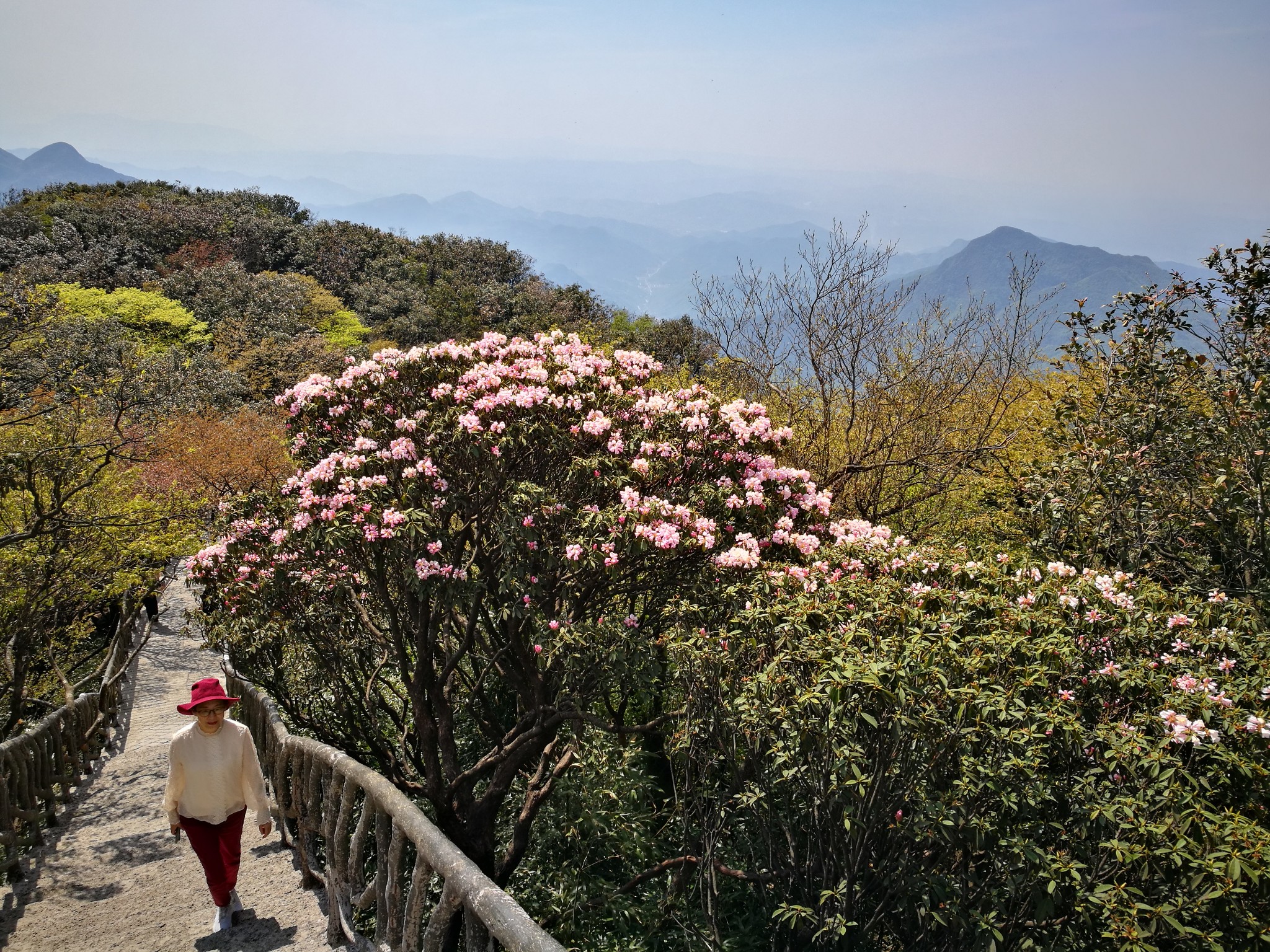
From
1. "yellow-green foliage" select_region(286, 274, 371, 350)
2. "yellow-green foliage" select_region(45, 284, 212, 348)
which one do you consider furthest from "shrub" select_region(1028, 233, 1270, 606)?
"yellow-green foliage" select_region(286, 274, 371, 350)

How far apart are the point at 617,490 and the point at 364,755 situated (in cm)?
606

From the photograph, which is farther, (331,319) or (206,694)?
(331,319)

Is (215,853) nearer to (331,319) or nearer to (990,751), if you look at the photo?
(990,751)

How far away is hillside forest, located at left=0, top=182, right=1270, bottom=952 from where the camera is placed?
421cm

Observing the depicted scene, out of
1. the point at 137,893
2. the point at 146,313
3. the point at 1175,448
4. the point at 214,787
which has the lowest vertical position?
the point at 137,893

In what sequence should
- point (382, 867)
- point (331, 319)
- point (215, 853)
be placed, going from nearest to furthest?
point (382, 867), point (215, 853), point (331, 319)

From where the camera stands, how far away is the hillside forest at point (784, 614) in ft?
13.8

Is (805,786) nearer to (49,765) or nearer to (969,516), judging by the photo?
(49,765)

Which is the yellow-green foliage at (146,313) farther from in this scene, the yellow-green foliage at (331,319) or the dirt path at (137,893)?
the dirt path at (137,893)

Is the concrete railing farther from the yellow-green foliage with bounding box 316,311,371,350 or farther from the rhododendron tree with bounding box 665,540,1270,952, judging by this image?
the yellow-green foliage with bounding box 316,311,371,350

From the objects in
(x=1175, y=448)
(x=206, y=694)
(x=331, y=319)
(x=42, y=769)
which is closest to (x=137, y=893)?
(x=206, y=694)

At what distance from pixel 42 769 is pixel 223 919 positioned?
15.0ft

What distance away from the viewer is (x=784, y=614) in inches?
194

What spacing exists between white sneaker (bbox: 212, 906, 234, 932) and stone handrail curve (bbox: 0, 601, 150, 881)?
2.27 m
